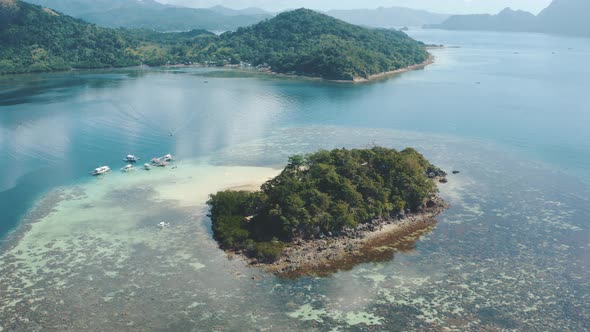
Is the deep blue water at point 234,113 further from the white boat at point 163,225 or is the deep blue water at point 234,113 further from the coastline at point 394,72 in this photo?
the white boat at point 163,225

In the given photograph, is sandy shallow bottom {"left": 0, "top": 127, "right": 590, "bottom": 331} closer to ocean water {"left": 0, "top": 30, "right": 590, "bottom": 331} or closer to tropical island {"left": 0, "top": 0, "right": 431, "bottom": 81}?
ocean water {"left": 0, "top": 30, "right": 590, "bottom": 331}

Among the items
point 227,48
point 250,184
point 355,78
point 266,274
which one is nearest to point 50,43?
point 227,48

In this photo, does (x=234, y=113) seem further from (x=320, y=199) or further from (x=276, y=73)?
(x=276, y=73)

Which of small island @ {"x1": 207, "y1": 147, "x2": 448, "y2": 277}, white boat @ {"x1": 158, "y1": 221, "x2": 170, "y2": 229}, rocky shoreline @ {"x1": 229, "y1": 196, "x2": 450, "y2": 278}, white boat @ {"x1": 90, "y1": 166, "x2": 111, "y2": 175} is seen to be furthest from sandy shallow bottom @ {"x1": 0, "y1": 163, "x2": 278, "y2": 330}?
rocky shoreline @ {"x1": 229, "y1": 196, "x2": 450, "y2": 278}

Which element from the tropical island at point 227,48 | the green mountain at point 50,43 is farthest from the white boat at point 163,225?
the green mountain at point 50,43

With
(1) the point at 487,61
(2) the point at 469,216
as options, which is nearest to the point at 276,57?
(1) the point at 487,61

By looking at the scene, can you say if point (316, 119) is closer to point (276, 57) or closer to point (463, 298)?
point (463, 298)
